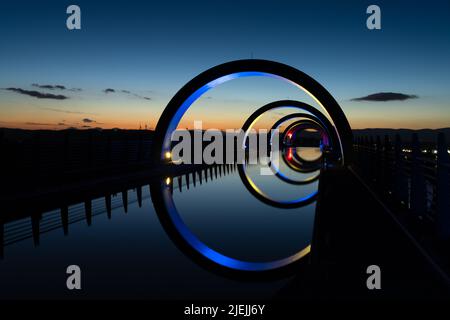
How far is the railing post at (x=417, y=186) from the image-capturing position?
217 inches

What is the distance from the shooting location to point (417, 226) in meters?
5.21

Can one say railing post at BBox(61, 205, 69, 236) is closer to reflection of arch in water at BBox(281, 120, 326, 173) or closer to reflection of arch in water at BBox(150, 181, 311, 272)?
reflection of arch in water at BBox(150, 181, 311, 272)

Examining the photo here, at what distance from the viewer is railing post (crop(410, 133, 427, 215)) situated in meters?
5.52

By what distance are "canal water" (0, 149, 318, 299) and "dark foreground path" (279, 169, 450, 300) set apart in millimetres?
934

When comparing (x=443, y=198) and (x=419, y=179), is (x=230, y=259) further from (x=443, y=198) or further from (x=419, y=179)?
(x=419, y=179)

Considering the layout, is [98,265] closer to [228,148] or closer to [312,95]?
[312,95]

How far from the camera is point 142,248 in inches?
230

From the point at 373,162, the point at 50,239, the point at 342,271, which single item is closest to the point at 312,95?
the point at 373,162

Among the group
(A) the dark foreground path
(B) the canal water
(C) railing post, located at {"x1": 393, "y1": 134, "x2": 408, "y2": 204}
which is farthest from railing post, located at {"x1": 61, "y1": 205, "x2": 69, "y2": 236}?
(C) railing post, located at {"x1": 393, "y1": 134, "x2": 408, "y2": 204}

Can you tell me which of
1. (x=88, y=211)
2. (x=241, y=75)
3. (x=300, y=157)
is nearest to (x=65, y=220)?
(x=88, y=211)

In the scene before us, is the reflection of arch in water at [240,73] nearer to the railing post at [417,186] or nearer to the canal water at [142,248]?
the canal water at [142,248]

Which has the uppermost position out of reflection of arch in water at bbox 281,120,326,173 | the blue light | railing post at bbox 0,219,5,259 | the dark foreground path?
reflection of arch in water at bbox 281,120,326,173

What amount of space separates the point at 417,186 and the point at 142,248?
4305 millimetres
